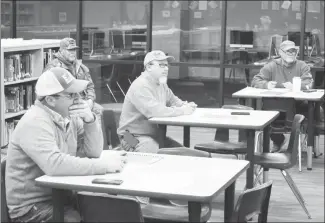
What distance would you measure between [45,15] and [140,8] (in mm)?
1767

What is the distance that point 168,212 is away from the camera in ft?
11.5

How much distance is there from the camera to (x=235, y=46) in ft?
32.4

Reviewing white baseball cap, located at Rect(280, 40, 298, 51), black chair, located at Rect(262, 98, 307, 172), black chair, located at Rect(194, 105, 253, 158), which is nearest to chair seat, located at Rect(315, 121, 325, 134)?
black chair, located at Rect(262, 98, 307, 172)

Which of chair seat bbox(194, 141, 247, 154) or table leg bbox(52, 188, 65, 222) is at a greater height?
table leg bbox(52, 188, 65, 222)

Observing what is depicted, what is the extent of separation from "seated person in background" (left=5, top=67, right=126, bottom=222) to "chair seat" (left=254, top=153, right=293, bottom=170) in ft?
7.02

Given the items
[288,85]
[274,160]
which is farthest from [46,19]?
[274,160]

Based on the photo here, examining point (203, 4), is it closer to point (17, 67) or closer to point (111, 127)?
point (17, 67)

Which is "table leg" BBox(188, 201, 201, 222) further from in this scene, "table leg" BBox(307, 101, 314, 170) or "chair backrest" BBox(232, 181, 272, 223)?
"table leg" BBox(307, 101, 314, 170)

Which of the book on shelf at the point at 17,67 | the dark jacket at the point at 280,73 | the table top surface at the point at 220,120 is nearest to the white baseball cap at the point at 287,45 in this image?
the dark jacket at the point at 280,73

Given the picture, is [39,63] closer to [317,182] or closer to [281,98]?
[281,98]

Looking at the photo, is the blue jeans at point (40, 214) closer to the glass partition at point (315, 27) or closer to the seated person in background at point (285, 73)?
the seated person in background at point (285, 73)

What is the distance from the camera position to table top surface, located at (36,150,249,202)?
289 centimetres

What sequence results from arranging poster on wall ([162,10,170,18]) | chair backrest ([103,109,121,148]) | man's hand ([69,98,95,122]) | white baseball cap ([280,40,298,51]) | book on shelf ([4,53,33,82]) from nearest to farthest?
man's hand ([69,98,95,122]), chair backrest ([103,109,121,148]), book on shelf ([4,53,33,82]), white baseball cap ([280,40,298,51]), poster on wall ([162,10,170,18])

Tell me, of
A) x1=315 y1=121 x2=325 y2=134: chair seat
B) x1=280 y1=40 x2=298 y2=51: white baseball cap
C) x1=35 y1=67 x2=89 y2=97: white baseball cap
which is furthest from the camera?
x1=280 y1=40 x2=298 y2=51: white baseball cap
